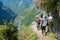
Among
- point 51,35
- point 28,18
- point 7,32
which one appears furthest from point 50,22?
point 28,18

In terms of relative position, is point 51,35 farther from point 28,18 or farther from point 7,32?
point 28,18

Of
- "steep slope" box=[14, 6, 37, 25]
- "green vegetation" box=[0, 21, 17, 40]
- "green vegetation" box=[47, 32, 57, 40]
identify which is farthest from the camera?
"steep slope" box=[14, 6, 37, 25]

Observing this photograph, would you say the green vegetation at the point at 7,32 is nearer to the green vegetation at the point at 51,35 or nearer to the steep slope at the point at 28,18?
the green vegetation at the point at 51,35

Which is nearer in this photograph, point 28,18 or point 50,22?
point 50,22

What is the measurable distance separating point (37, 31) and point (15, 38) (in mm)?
3904

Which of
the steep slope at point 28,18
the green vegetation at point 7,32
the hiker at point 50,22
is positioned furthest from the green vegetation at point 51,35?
the steep slope at point 28,18

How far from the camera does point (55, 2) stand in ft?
36.2

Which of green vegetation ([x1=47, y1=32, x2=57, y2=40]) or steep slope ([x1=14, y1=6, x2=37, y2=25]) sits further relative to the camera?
steep slope ([x1=14, y1=6, x2=37, y2=25])

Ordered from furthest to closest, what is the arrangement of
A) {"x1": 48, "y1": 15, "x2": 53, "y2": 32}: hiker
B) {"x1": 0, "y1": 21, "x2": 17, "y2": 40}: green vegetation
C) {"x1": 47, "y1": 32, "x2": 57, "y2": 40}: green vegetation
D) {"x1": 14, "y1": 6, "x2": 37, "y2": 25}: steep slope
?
{"x1": 14, "y1": 6, "x2": 37, "y2": 25}: steep slope, {"x1": 48, "y1": 15, "x2": 53, "y2": 32}: hiker, {"x1": 47, "y1": 32, "x2": 57, "y2": 40}: green vegetation, {"x1": 0, "y1": 21, "x2": 17, "y2": 40}: green vegetation

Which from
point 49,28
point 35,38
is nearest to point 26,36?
point 35,38

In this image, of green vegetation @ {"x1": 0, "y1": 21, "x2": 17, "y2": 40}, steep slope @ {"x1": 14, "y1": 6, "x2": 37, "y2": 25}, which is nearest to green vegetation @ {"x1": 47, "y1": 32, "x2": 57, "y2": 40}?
green vegetation @ {"x1": 0, "y1": 21, "x2": 17, "y2": 40}

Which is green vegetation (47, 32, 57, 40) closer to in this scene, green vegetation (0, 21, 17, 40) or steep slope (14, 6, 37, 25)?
green vegetation (0, 21, 17, 40)

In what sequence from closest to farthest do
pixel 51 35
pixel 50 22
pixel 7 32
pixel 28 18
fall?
pixel 7 32 < pixel 51 35 < pixel 50 22 < pixel 28 18

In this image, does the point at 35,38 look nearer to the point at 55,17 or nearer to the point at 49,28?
the point at 49,28
